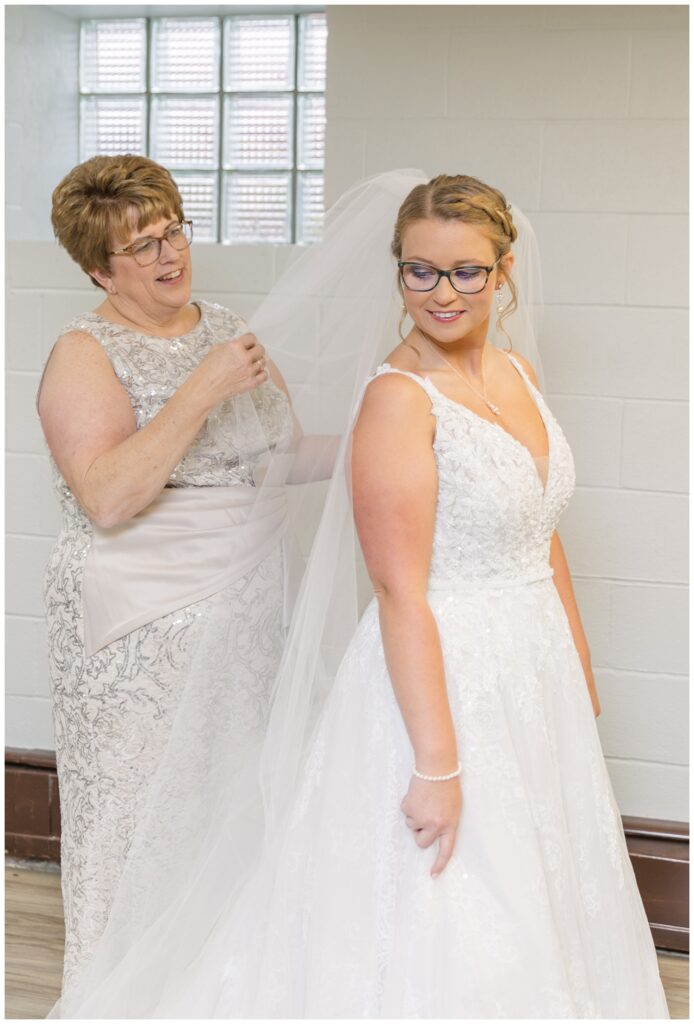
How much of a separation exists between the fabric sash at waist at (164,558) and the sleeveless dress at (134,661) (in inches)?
0.9

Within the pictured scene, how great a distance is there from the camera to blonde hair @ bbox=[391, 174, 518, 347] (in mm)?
1777

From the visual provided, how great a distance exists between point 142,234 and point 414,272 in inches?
23.9

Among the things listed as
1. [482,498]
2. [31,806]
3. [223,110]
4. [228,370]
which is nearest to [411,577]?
[482,498]

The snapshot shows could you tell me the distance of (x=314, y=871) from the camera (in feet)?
6.10

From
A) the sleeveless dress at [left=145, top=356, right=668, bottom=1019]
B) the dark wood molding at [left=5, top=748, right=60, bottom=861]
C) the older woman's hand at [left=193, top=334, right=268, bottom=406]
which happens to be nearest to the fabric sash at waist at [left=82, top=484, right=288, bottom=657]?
the older woman's hand at [left=193, top=334, right=268, bottom=406]

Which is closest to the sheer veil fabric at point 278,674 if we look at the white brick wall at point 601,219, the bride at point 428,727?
the bride at point 428,727

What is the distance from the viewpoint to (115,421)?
83.7 inches

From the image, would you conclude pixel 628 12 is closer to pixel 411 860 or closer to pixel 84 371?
pixel 84 371

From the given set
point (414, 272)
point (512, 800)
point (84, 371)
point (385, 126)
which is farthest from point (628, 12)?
point (512, 800)

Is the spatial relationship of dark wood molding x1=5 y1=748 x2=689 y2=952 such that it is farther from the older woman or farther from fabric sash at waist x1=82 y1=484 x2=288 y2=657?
fabric sash at waist x1=82 y1=484 x2=288 y2=657

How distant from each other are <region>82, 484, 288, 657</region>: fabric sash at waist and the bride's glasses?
0.58 meters

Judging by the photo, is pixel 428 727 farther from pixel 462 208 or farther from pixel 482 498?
pixel 462 208

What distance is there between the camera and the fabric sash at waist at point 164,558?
7.28 ft

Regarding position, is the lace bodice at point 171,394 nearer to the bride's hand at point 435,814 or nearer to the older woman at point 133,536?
the older woman at point 133,536
